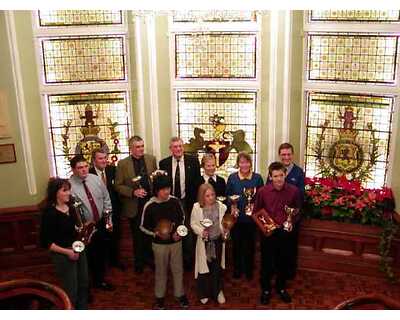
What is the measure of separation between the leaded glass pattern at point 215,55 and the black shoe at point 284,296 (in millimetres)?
2206

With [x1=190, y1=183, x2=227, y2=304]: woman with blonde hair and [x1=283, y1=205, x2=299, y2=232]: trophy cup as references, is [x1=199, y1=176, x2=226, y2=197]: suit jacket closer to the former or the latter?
[x1=190, y1=183, x2=227, y2=304]: woman with blonde hair

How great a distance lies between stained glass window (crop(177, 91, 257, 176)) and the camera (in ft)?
19.3

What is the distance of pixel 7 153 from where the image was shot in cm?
560

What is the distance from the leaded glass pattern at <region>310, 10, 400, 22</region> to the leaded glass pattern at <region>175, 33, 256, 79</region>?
2.31 feet

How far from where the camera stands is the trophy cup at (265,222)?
15.5 feet

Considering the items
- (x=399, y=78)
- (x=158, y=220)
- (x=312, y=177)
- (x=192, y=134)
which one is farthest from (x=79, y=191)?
(x=399, y=78)

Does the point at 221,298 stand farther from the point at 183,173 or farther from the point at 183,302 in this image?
the point at 183,173

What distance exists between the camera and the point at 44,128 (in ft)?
Result: 19.0

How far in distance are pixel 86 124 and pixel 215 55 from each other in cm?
158

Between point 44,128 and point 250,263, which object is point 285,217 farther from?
point 44,128

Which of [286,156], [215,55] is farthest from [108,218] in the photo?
[215,55]

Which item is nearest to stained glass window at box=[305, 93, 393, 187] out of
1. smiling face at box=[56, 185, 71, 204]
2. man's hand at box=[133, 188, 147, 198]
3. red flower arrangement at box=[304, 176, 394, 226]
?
red flower arrangement at box=[304, 176, 394, 226]

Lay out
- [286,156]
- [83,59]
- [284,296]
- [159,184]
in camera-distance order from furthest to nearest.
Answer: [83,59] → [286,156] → [284,296] → [159,184]

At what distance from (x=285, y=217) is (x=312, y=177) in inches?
47.5
